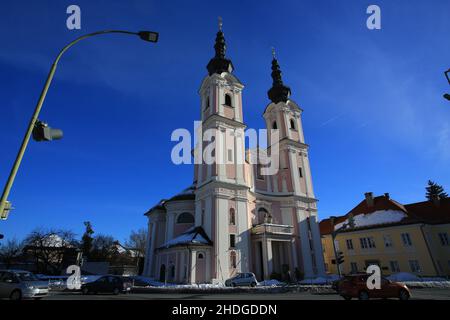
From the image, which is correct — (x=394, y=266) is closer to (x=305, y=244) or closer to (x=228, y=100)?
(x=305, y=244)

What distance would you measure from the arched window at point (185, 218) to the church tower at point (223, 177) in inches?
142

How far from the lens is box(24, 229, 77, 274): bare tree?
1708 inches

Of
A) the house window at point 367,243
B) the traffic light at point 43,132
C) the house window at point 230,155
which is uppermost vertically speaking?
the house window at point 230,155

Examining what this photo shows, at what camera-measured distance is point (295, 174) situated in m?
39.9

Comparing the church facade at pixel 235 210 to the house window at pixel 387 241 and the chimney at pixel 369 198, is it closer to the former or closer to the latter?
the house window at pixel 387 241

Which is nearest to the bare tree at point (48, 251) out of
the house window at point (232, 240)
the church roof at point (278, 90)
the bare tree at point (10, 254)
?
the bare tree at point (10, 254)

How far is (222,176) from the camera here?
3164 cm

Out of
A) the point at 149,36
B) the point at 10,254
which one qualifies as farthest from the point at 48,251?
the point at 149,36

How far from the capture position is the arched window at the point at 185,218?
36.2 m

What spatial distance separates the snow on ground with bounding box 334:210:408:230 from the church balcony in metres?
14.6

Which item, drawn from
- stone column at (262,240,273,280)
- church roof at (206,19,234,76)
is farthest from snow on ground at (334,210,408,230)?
church roof at (206,19,234,76)
